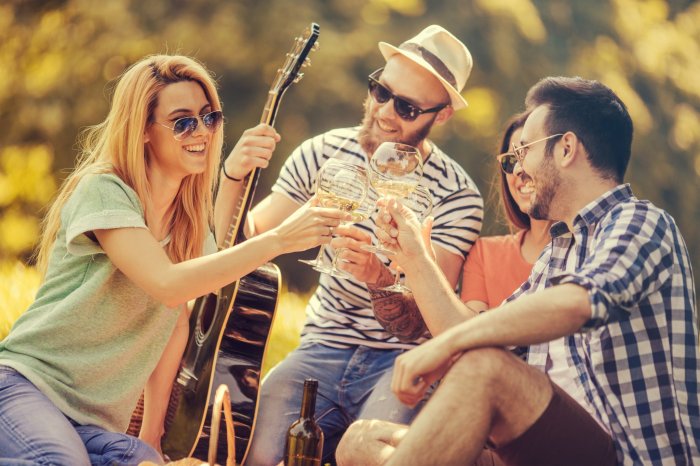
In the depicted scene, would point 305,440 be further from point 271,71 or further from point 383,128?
point 271,71

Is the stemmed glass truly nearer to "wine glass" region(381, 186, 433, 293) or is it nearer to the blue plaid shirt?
"wine glass" region(381, 186, 433, 293)

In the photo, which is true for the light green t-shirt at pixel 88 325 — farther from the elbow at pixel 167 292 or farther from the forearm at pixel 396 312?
the forearm at pixel 396 312

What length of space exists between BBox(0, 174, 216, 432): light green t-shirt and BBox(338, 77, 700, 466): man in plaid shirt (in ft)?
2.98

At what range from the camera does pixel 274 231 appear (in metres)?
3.46

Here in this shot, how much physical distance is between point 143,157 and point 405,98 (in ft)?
5.21

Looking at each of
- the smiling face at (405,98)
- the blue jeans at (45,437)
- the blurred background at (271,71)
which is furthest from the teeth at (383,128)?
the blurred background at (271,71)

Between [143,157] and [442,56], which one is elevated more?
[442,56]

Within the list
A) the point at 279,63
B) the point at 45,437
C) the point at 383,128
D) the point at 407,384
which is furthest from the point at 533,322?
the point at 279,63

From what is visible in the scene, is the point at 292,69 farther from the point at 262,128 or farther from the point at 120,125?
the point at 120,125

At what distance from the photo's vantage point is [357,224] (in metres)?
4.60

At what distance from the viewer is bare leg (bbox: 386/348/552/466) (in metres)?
2.54

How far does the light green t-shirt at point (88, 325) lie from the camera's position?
332 cm

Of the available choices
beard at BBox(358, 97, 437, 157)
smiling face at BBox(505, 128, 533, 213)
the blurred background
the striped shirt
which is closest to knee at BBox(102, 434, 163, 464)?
the striped shirt

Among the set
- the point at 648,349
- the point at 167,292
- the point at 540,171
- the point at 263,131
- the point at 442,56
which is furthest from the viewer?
the point at 442,56
